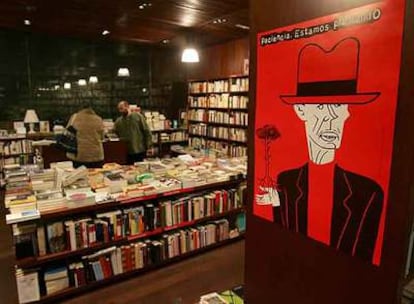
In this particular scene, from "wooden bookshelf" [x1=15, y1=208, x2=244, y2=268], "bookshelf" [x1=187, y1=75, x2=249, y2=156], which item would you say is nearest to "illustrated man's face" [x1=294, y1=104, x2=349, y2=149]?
"wooden bookshelf" [x1=15, y1=208, x2=244, y2=268]

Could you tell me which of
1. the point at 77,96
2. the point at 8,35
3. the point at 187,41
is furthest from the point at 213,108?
the point at 8,35

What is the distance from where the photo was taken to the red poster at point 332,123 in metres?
0.75

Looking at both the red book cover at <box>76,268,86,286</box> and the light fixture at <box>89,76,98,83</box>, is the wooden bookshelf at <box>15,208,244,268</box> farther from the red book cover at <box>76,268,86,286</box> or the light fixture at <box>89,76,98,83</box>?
the light fixture at <box>89,76,98,83</box>

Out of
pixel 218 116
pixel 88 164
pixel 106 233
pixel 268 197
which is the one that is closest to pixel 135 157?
pixel 88 164

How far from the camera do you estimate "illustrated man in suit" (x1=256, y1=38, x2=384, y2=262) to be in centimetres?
81

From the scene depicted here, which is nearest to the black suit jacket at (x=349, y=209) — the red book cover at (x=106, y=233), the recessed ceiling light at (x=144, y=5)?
the red book cover at (x=106, y=233)

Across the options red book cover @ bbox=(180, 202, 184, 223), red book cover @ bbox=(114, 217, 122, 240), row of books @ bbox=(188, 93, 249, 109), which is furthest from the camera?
row of books @ bbox=(188, 93, 249, 109)

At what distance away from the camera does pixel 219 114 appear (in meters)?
6.66

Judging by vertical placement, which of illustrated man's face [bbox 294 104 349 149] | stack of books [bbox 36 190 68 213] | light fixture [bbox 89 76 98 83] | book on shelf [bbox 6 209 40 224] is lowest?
book on shelf [bbox 6 209 40 224]

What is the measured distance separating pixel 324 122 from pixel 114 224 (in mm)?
2290

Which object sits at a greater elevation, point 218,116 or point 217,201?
point 218,116

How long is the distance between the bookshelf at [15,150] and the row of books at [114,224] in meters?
4.17

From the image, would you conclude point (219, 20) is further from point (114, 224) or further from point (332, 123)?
point (332, 123)

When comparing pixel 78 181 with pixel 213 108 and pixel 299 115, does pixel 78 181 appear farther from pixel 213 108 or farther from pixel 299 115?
pixel 213 108
